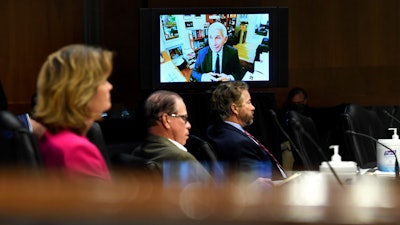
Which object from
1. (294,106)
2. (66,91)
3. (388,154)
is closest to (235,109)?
(388,154)

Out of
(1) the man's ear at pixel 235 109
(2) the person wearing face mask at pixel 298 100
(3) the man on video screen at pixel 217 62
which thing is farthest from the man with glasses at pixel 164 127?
(2) the person wearing face mask at pixel 298 100

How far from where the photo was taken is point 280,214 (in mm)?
674

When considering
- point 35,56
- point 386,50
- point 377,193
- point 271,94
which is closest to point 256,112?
point 271,94

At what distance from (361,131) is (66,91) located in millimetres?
2764

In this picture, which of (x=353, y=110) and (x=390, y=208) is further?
(x=353, y=110)

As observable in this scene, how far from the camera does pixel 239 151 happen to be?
3.83 metres

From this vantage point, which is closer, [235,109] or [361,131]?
[235,109]

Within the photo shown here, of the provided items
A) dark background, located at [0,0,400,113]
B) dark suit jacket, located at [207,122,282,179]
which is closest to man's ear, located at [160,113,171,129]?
dark suit jacket, located at [207,122,282,179]

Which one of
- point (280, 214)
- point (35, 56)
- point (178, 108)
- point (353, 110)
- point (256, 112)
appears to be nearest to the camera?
point (280, 214)

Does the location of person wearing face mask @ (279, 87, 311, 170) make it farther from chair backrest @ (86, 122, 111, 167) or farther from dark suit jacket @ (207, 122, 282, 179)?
chair backrest @ (86, 122, 111, 167)

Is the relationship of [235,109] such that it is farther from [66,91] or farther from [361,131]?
[66,91]

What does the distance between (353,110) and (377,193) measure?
3.90m

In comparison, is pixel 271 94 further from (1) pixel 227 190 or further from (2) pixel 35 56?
(1) pixel 227 190

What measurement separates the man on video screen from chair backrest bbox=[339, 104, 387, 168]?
135 cm
